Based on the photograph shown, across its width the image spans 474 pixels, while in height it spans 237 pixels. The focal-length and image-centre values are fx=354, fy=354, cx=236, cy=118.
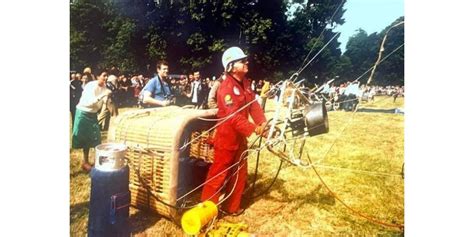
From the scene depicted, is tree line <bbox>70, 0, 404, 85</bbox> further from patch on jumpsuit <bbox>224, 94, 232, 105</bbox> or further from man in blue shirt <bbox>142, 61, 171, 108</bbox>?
patch on jumpsuit <bbox>224, 94, 232, 105</bbox>

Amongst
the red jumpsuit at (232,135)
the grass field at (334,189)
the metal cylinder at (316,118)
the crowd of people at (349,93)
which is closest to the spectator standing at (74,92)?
the grass field at (334,189)

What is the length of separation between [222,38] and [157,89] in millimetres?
943

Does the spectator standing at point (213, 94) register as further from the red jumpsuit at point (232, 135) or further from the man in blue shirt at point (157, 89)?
the man in blue shirt at point (157, 89)

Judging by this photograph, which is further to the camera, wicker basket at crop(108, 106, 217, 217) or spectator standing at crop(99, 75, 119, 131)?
spectator standing at crop(99, 75, 119, 131)

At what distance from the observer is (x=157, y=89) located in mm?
4016

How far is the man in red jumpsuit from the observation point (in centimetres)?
341

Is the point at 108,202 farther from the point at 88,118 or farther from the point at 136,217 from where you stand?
the point at 88,118

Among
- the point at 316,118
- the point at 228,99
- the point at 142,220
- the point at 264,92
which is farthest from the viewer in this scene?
the point at 264,92

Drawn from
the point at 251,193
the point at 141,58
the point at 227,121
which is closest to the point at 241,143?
the point at 227,121

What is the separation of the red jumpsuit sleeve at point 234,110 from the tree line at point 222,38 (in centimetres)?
41

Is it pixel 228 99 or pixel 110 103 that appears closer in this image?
pixel 228 99

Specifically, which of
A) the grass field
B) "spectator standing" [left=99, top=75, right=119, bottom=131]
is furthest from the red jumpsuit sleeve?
"spectator standing" [left=99, top=75, right=119, bottom=131]

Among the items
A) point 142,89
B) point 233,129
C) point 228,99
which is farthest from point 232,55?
point 142,89
